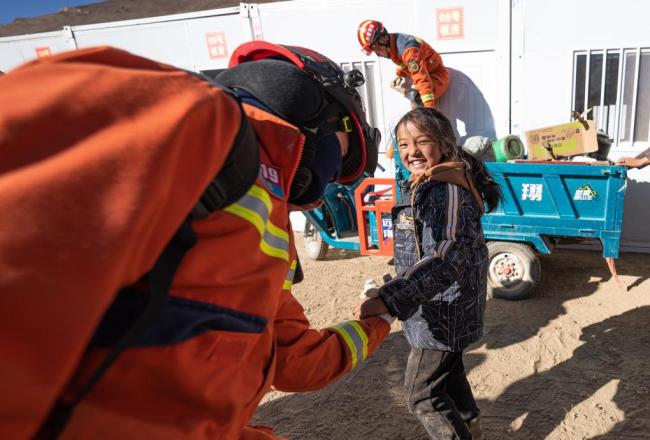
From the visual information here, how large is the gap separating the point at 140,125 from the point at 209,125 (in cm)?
10

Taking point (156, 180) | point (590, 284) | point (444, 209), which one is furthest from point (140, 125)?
point (590, 284)

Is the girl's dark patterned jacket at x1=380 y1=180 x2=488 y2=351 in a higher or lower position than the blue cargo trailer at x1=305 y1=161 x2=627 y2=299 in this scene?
higher

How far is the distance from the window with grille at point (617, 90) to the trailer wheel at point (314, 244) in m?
3.24

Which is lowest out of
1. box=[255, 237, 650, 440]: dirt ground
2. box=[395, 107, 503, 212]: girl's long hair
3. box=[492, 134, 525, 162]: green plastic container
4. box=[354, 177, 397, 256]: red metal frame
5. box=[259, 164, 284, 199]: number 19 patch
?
box=[255, 237, 650, 440]: dirt ground

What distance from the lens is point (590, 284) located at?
445 cm

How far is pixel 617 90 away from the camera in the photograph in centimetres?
471

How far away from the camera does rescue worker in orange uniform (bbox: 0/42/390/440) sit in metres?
0.50

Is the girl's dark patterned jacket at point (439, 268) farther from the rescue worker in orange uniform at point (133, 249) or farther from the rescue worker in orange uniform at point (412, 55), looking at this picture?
the rescue worker in orange uniform at point (412, 55)

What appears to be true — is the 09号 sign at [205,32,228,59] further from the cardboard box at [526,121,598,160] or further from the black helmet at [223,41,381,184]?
the black helmet at [223,41,381,184]

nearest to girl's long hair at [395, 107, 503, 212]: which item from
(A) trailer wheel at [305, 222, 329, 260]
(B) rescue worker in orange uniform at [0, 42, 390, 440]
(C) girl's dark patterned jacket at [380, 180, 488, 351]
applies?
(C) girl's dark patterned jacket at [380, 180, 488, 351]

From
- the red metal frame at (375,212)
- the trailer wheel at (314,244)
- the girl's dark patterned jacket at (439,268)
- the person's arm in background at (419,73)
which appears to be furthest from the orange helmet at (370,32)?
the girl's dark patterned jacket at (439,268)

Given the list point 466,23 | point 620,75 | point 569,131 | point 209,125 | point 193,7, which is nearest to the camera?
point 209,125

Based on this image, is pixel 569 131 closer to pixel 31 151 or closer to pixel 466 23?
pixel 466 23

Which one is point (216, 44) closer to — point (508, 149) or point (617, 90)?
point (508, 149)
